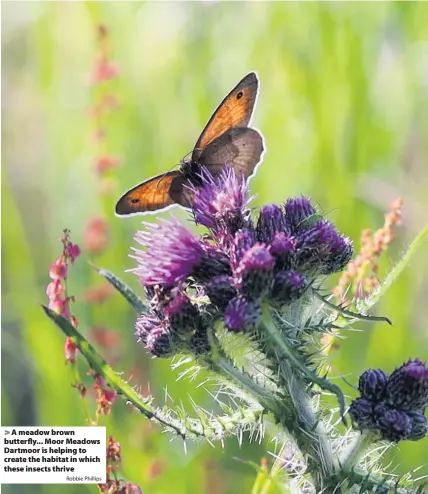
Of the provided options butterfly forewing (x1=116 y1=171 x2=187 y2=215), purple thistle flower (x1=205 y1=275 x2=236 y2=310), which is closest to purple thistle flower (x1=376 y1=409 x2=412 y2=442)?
purple thistle flower (x1=205 y1=275 x2=236 y2=310)

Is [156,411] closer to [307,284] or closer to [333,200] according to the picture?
[307,284]

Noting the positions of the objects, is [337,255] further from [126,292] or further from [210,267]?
[126,292]

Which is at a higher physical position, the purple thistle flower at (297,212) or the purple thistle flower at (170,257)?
the purple thistle flower at (297,212)

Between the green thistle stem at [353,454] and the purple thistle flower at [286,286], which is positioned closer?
the purple thistle flower at [286,286]

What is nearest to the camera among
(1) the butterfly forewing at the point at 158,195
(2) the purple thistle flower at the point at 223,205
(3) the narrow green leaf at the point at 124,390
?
(3) the narrow green leaf at the point at 124,390

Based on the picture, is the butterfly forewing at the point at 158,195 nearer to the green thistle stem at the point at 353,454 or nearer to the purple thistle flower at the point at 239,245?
the purple thistle flower at the point at 239,245

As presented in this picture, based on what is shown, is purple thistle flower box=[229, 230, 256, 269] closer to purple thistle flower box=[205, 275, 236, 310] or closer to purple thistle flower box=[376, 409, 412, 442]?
purple thistle flower box=[205, 275, 236, 310]

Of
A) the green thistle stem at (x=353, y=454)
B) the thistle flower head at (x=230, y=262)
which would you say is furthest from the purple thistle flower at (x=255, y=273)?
the green thistle stem at (x=353, y=454)
